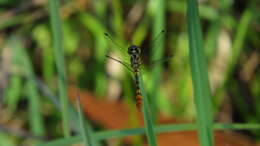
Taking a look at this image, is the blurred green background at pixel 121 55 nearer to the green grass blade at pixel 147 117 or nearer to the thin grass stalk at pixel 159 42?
the thin grass stalk at pixel 159 42

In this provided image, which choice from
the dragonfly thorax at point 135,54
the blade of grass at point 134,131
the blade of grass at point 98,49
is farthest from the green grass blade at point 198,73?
the blade of grass at point 98,49

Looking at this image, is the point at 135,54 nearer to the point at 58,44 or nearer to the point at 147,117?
the point at 58,44

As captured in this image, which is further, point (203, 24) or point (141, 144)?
point (203, 24)

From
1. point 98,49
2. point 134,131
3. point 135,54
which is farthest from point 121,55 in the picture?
point 134,131

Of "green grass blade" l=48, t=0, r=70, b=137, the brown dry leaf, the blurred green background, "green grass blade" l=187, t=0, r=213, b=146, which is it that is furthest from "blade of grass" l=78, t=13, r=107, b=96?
"green grass blade" l=187, t=0, r=213, b=146

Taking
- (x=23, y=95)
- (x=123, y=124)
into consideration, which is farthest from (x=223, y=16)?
(x=23, y=95)

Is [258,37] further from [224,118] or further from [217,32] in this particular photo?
[224,118]
